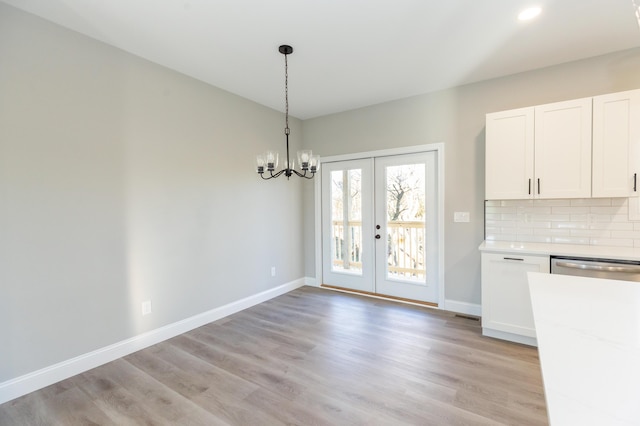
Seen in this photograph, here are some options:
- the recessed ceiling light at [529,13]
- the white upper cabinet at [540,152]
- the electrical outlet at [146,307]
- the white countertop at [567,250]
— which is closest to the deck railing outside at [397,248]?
the white countertop at [567,250]

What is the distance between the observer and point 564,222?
9.82 feet

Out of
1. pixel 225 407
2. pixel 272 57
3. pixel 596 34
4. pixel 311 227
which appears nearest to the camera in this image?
pixel 225 407

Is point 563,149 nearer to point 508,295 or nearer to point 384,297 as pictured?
point 508,295

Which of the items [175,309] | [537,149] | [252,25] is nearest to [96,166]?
[175,309]

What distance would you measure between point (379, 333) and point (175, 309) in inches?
85.5

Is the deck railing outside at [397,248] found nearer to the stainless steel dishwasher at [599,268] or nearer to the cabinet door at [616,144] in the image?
the stainless steel dishwasher at [599,268]

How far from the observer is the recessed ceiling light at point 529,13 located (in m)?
2.13

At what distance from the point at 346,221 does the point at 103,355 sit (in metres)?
3.23

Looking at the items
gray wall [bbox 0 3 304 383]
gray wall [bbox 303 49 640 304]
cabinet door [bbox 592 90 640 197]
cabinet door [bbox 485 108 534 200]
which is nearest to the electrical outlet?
gray wall [bbox 0 3 304 383]

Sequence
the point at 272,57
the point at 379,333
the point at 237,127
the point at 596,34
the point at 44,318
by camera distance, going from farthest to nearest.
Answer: the point at 237,127, the point at 379,333, the point at 272,57, the point at 596,34, the point at 44,318

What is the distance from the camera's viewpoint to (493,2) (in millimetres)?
2068

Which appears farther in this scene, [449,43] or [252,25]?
[449,43]

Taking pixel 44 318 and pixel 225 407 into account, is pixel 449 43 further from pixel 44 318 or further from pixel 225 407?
pixel 44 318

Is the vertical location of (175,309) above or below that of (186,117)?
below
